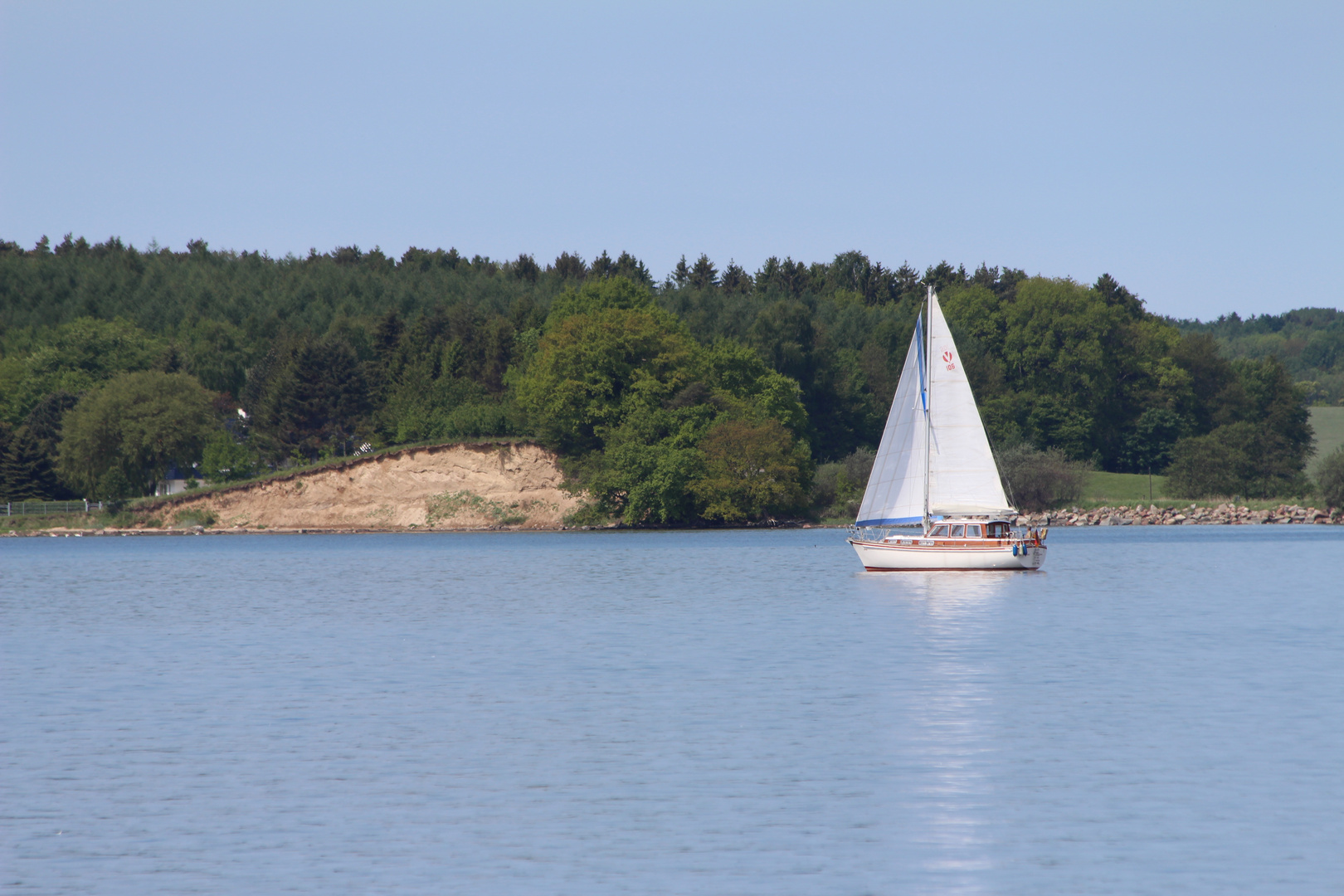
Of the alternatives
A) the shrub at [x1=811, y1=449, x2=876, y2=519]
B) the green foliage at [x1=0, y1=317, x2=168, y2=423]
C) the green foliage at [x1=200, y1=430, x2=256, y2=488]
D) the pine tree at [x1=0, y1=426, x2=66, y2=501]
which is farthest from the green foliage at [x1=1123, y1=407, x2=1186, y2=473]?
the pine tree at [x1=0, y1=426, x2=66, y2=501]

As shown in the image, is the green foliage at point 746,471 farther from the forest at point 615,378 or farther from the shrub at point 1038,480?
the shrub at point 1038,480

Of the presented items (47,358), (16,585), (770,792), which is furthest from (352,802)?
(47,358)

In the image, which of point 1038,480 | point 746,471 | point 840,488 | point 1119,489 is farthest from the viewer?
point 1119,489

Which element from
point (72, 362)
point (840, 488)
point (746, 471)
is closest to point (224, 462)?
point (72, 362)

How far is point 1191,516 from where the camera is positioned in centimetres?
11475

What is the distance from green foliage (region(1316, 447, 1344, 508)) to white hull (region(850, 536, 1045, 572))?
66.6m

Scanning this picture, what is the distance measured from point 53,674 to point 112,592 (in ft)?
79.9

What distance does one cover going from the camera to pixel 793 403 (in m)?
120

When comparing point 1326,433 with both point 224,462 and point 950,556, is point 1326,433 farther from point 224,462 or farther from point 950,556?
point 950,556

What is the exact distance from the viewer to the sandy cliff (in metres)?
115

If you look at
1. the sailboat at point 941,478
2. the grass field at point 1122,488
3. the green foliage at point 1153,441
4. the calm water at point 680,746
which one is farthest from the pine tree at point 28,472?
the green foliage at point 1153,441

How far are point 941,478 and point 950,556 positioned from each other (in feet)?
9.79

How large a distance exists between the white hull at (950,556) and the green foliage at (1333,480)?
2622 inches

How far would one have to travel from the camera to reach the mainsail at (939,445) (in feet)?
179
